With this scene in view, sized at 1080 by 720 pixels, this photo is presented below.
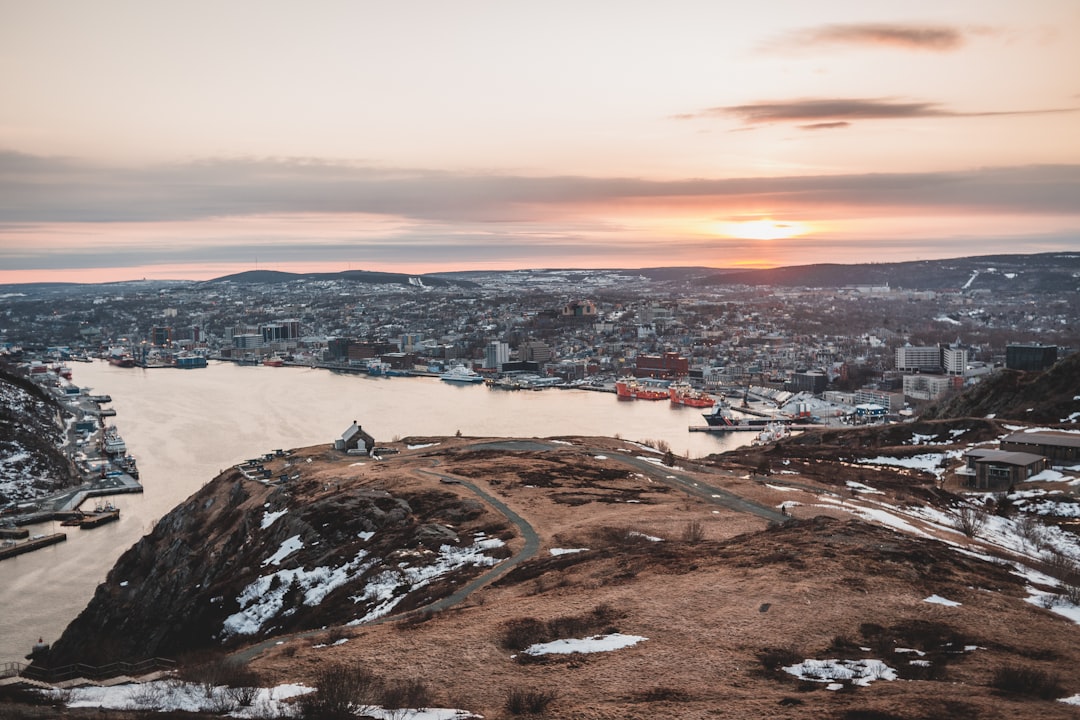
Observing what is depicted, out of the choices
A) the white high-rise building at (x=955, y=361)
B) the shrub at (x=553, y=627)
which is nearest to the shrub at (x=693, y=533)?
A: the shrub at (x=553, y=627)

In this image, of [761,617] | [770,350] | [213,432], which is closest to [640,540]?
[761,617]

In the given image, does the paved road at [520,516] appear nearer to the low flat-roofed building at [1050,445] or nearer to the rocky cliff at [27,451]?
the low flat-roofed building at [1050,445]

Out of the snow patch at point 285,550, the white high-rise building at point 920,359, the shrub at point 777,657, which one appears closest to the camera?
the shrub at point 777,657

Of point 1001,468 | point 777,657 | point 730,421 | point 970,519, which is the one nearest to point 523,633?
→ point 777,657

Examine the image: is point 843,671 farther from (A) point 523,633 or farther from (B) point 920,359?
(B) point 920,359

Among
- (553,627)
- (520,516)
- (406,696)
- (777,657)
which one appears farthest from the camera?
(520,516)

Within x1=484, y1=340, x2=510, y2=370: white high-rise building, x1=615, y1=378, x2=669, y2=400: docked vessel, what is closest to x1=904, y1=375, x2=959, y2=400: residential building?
x1=615, y1=378, x2=669, y2=400: docked vessel
